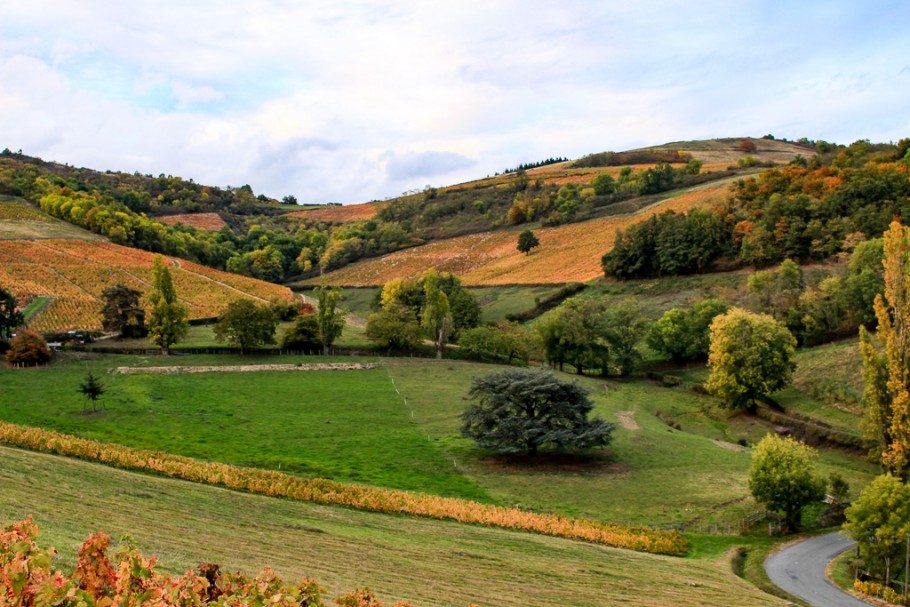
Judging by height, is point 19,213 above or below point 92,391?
above

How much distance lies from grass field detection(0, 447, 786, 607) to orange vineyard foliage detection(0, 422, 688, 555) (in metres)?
1.47

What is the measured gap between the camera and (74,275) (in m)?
102

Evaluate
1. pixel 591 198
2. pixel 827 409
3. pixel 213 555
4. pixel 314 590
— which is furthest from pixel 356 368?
pixel 591 198

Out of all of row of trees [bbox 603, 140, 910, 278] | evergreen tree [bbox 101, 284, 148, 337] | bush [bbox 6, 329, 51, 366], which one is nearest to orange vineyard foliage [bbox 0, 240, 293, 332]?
evergreen tree [bbox 101, 284, 148, 337]

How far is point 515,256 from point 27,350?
9593cm

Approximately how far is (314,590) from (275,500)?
954 inches

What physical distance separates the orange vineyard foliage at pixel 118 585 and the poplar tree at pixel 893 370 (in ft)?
140

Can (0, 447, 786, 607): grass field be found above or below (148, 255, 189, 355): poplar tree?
below

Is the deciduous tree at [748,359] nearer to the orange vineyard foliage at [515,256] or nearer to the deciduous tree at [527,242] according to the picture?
the orange vineyard foliage at [515,256]

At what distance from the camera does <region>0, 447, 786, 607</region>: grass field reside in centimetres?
2038

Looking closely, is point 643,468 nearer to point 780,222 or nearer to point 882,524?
point 882,524

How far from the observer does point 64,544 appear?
1717 centimetres

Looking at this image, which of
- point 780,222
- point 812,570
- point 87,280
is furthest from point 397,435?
point 780,222

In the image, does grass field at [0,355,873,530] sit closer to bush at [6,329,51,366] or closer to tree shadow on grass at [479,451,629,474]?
tree shadow on grass at [479,451,629,474]
